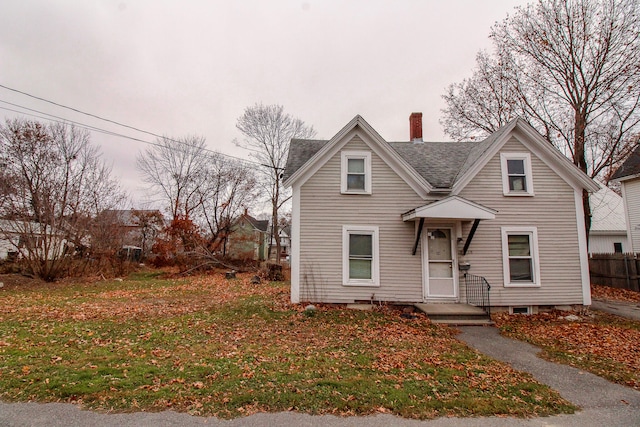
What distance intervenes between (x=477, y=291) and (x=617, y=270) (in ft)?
36.0

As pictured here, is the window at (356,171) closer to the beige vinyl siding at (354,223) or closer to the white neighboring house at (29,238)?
the beige vinyl siding at (354,223)

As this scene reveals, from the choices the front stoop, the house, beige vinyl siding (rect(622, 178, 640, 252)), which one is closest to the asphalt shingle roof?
the house

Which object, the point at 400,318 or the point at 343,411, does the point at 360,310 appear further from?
the point at 343,411

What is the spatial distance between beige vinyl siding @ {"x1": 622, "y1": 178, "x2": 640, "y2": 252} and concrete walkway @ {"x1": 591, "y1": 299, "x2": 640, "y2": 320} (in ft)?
27.7

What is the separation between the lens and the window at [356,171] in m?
11.6

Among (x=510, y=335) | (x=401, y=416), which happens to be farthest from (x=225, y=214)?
(x=401, y=416)

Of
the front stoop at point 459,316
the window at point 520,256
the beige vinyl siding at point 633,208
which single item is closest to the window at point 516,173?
the window at point 520,256

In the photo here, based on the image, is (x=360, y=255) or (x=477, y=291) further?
(x=360, y=255)

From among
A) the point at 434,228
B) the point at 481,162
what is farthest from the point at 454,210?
the point at 481,162

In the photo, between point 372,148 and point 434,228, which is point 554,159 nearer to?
point 434,228

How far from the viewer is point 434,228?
1133 centimetres

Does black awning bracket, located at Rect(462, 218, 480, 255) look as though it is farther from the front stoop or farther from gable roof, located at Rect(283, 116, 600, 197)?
the front stoop

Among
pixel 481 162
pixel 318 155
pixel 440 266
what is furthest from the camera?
pixel 481 162

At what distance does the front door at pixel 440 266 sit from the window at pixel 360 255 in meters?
1.83
